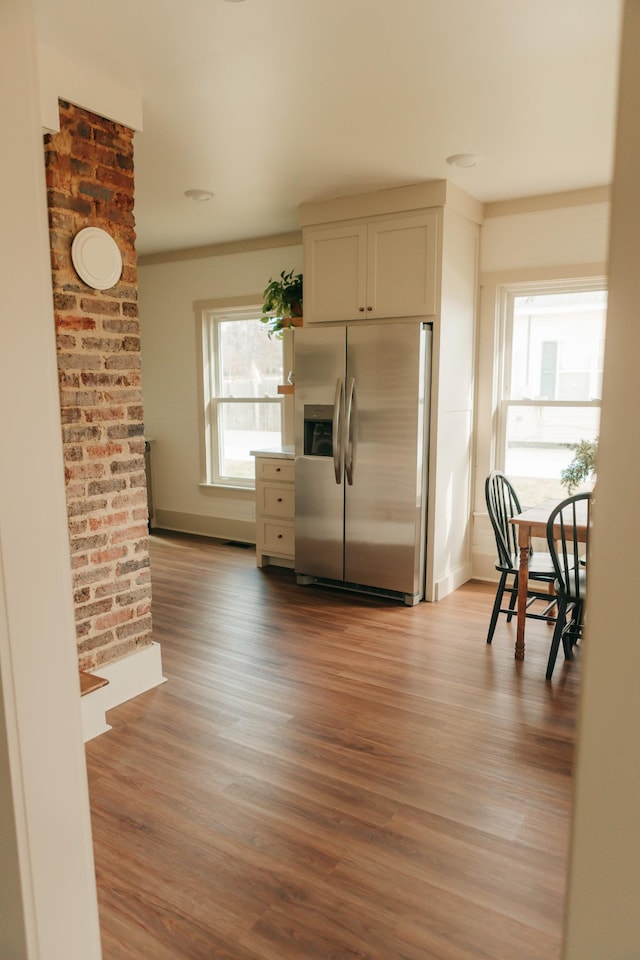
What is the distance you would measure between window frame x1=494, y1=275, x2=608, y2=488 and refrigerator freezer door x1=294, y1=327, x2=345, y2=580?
3.88ft

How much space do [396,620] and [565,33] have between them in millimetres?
2938

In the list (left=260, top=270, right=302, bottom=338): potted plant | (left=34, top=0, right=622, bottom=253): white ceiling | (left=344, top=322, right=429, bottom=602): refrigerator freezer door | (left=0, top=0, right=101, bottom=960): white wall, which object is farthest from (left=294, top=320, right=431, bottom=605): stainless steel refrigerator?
(left=0, top=0, right=101, bottom=960): white wall

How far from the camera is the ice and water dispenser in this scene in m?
4.35

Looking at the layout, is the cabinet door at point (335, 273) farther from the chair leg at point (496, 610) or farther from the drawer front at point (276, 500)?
the chair leg at point (496, 610)

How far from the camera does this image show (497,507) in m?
3.55

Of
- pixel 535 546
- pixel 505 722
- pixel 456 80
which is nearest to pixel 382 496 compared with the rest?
pixel 535 546

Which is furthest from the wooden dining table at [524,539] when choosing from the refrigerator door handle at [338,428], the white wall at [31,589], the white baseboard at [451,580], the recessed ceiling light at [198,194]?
the recessed ceiling light at [198,194]

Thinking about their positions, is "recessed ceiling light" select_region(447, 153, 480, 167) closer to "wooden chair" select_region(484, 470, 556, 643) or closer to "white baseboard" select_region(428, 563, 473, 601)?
"wooden chair" select_region(484, 470, 556, 643)

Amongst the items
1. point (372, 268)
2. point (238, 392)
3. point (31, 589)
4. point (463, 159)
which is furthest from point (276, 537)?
point (31, 589)

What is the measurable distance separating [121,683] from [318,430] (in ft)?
7.02

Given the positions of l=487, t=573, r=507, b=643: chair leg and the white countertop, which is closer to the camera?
l=487, t=573, r=507, b=643: chair leg

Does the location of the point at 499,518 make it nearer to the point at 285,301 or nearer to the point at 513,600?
the point at 513,600

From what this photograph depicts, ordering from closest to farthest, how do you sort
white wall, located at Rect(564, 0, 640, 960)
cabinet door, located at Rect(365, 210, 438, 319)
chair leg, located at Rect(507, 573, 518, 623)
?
white wall, located at Rect(564, 0, 640, 960), chair leg, located at Rect(507, 573, 518, 623), cabinet door, located at Rect(365, 210, 438, 319)

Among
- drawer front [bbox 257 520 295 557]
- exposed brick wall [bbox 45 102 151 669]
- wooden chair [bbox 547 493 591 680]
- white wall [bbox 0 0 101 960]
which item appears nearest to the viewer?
white wall [bbox 0 0 101 960]
